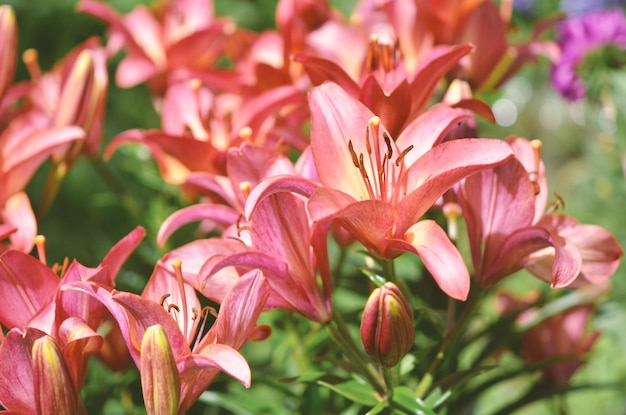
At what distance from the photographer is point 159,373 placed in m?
0.38

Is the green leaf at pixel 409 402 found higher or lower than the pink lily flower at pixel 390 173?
lower

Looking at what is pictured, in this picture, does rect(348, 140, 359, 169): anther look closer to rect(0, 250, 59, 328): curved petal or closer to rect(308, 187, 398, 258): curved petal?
rect(308, 187, 398, 258): curved petal

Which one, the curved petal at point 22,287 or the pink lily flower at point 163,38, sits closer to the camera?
the curved petal at point 22,287

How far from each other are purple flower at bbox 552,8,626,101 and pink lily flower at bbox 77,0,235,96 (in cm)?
43

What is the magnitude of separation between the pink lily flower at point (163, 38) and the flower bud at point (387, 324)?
38 cm

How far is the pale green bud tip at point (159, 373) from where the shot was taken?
0.37 metres

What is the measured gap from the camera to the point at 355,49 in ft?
2.15

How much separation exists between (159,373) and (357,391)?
123 millimetres

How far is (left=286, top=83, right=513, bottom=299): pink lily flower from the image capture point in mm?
388

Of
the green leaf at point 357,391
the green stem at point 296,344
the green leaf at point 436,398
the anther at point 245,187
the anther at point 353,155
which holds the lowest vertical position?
the green stem at point 296,344

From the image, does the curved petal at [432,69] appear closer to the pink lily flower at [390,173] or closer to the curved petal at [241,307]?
the pink lily flower at [390,173]

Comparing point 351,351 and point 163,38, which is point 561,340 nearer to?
point 351,351

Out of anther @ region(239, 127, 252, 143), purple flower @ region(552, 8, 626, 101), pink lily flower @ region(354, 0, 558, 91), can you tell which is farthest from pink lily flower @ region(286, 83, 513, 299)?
purple flower @ region(552, 8, 626, 101)

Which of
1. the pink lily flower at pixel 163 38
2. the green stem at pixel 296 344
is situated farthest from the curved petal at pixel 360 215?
the pink lily flower at pixel 163 38
